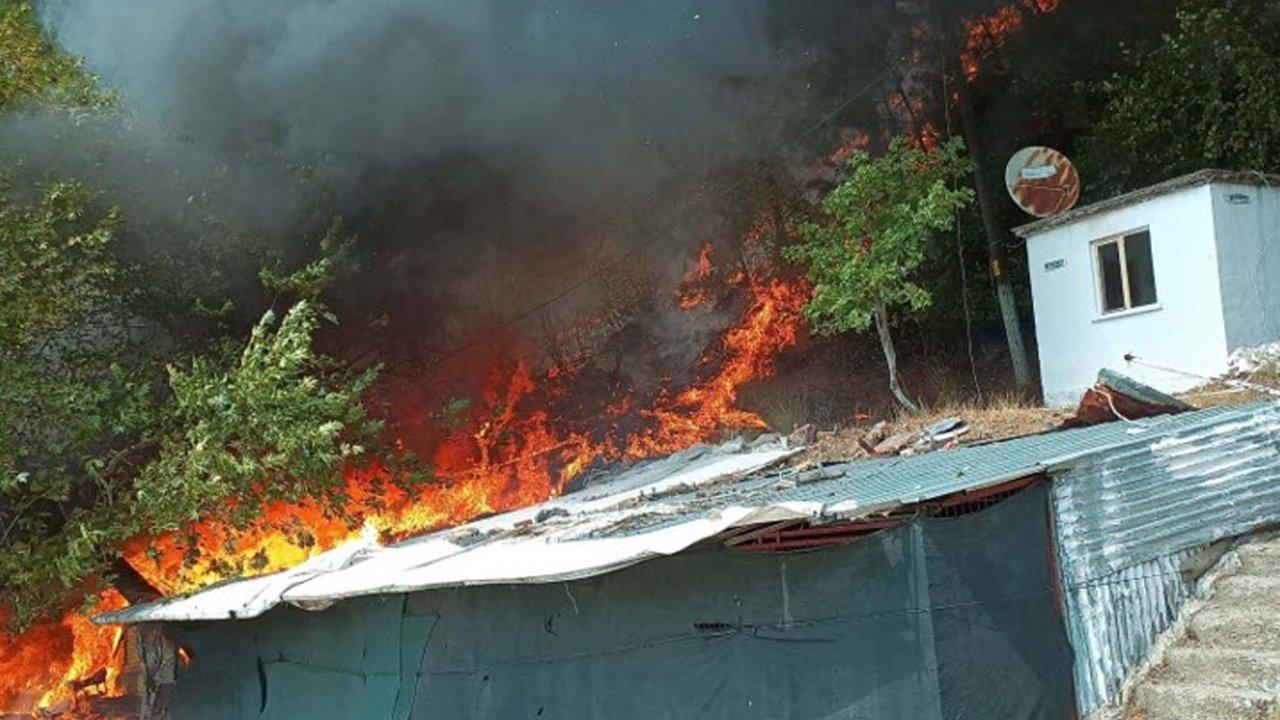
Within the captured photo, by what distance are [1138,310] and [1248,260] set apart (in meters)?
1.46

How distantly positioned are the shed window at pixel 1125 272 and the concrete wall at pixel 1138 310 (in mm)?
127

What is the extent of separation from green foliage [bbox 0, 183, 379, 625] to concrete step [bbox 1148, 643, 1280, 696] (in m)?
8.40

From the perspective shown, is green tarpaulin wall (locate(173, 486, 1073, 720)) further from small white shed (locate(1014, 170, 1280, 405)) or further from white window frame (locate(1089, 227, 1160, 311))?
white window frame (locate(1089, 227, 1160, 311))

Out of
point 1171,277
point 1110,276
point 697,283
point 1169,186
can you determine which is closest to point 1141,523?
point 1171,277

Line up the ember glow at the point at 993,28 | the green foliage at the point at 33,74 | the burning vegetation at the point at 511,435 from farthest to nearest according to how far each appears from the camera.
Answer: the ember glow at the point at 993,28 < the burning vegetation at the point at 511,435 < the green foliage at the point at 33,74

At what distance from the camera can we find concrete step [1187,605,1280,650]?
6.45m

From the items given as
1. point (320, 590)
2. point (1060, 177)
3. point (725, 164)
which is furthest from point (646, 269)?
point (320, 590)

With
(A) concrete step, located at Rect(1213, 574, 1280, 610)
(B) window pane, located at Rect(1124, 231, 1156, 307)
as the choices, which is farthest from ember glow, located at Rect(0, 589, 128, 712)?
(B) window pane, located at Rect(1124, 231, 1156, 307)

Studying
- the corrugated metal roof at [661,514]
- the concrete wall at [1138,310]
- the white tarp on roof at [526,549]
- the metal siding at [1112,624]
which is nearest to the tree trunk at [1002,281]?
the concrete wall at [1138,310]

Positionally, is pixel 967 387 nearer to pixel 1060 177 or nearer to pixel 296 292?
pixel 1060 177

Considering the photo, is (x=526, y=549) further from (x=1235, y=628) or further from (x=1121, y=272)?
(x=1121, y=272)

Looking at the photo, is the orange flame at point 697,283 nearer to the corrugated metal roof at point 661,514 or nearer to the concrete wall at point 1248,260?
the concrete wall at point 1248,260

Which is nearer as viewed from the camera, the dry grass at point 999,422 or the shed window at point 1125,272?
the dry grass at point 999,422

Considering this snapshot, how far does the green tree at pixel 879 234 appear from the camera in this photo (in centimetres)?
1731
